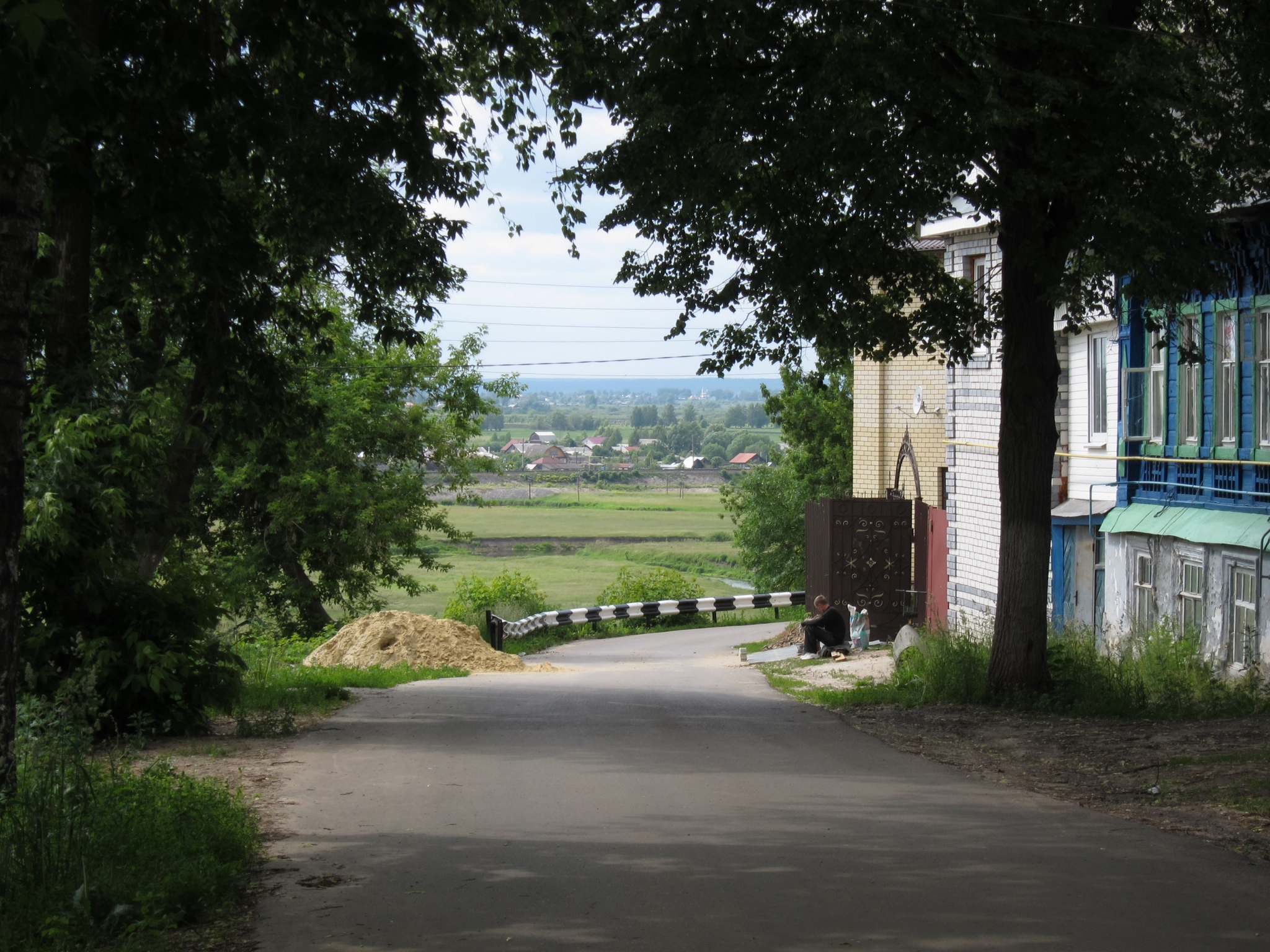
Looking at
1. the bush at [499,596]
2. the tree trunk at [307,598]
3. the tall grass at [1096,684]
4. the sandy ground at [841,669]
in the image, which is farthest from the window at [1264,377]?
the bush at [499,596]

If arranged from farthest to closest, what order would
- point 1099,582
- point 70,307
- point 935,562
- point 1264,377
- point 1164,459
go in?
point 935,562
point 1099,582
point 1164,459
point 1264,377
point 70,307

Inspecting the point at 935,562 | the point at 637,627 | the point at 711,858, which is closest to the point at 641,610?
the point at 637,627

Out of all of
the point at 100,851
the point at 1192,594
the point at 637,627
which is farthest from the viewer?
the point at 637,627

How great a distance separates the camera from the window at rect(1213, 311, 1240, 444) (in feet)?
53.3

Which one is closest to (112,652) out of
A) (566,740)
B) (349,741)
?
(349,741)

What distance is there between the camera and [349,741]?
11211 mm

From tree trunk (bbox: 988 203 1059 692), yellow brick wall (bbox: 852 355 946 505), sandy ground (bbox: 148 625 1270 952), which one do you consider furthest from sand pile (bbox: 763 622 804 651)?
sandy ground (bbox: 148 625 1270 952)

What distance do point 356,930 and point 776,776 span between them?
14.9 feet

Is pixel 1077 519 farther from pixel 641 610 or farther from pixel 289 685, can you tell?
pixel 641 610

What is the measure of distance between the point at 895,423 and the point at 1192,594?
15.4m

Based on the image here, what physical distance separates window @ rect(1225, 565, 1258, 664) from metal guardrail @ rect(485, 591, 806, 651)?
20.3 metres

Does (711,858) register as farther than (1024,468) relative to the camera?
No

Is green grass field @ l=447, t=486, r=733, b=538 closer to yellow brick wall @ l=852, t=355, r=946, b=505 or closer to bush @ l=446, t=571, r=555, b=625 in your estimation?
bush @ l=446, t=571, r=555, b=625

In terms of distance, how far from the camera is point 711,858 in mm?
6441
